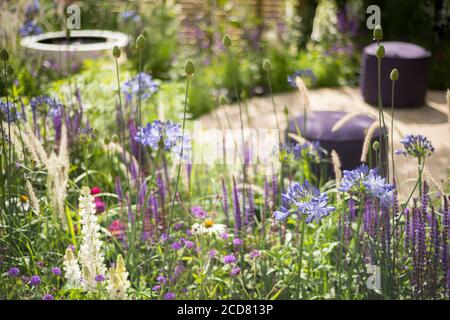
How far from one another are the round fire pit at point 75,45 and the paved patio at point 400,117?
3.50 feet

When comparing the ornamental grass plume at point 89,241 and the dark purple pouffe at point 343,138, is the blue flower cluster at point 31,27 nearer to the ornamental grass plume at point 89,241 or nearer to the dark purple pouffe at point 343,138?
the dark purple pouffe at point 343,138

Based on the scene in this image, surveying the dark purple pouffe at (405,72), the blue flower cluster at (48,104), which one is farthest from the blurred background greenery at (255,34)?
the blue flower cluster at (48,104)

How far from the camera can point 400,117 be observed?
4500 mm

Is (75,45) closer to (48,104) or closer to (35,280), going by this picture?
(48,104)

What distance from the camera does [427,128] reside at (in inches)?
137

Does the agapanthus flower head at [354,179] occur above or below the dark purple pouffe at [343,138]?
above

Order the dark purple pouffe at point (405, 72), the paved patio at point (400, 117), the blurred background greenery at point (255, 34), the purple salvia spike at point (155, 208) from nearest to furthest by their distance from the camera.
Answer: the purple salvia spike at point (155, 208), the paved patio at point (400, 117), the dark purple pouffe at point (405, 72), the blurred background greenery at point (255, 34)

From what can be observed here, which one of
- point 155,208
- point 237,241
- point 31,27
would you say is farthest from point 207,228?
point 31,27

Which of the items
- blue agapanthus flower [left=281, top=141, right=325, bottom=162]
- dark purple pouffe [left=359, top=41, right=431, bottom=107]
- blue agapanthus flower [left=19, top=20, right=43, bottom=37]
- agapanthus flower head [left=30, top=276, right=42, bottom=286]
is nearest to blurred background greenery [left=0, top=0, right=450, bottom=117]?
blue agapanthus flower [left=19, top=20, right=43, bottom=37]

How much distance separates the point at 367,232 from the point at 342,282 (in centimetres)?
22

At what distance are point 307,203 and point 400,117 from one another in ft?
8.57

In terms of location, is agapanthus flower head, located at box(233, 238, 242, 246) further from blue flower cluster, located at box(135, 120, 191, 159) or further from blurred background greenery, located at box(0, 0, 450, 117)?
blurred background greenery, located at box(0, 0, 450, 117)

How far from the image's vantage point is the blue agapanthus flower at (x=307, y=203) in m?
2.04

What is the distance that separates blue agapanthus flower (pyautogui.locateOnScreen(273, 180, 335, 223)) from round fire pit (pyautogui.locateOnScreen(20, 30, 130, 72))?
3784 mm
